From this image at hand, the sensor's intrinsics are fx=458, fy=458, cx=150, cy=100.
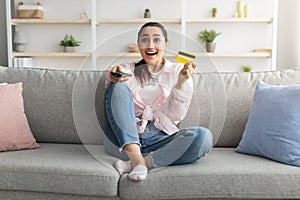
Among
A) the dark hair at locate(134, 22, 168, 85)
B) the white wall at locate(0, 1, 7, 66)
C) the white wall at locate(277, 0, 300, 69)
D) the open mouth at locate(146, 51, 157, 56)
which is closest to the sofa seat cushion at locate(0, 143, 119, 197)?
the dark hair at locate(134, 22, 168, 85)

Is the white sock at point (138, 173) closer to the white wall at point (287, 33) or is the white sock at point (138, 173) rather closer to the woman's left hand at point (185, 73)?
the woman's left hand at point (185, 73)

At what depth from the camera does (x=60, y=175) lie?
199 centimetres

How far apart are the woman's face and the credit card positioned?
8cm

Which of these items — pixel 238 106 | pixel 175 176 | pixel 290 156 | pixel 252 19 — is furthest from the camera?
pixel 252 19

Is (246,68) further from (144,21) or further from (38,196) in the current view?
(38,196)

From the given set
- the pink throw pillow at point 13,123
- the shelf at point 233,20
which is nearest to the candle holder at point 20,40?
the shelf at point 233,20

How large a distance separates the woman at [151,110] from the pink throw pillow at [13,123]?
45 cm

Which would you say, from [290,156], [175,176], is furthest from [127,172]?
[290,156]

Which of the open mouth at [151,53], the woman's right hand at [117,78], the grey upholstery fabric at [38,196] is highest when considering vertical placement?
the open mouth at [151,53]

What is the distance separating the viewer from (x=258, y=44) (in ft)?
17.5

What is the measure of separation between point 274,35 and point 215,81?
9.21 ft

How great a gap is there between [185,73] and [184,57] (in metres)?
0.08

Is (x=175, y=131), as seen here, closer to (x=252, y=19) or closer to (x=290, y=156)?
(x=290, y=156)

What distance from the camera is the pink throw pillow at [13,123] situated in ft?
7.58
